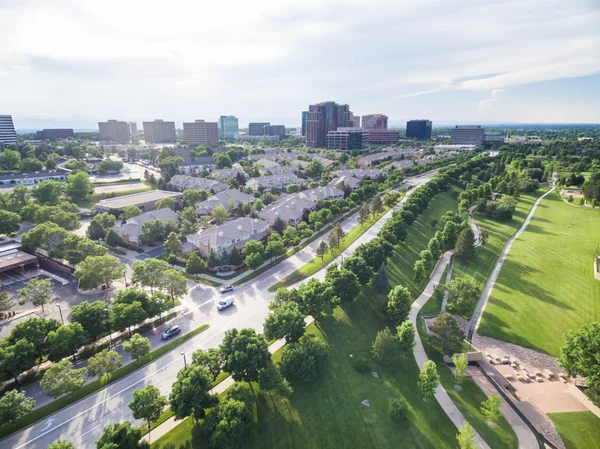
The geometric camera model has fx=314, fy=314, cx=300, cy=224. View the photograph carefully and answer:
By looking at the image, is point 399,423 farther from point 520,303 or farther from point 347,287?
point 520,303

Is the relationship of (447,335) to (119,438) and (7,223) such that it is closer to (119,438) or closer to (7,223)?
(119,438)

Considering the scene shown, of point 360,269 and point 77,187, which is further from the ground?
point 77,187

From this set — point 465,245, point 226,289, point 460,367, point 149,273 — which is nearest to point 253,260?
point 226,289

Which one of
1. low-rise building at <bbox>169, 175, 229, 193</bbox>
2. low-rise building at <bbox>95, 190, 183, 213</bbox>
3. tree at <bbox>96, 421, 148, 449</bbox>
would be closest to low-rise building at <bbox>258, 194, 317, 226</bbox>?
low-rise building at <bbox>169, 175, 229, 193</bbox>

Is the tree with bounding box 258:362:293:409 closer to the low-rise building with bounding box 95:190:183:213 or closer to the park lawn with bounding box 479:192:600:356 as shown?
the park lawn with bounding box 479:192:600:356

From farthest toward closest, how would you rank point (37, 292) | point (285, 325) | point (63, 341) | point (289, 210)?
point (289, 210) < point (37, 292) < point (285, 325) < point (63, 341)

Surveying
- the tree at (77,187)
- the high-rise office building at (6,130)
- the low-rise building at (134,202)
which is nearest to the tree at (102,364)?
the low-rise building at (134,202)

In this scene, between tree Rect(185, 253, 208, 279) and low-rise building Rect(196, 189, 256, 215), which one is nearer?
tree Rect(185, 253, 208, 279)
